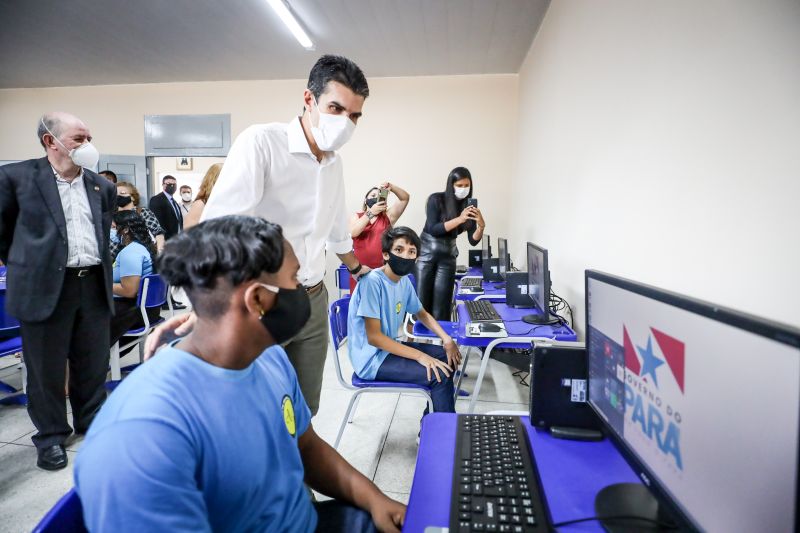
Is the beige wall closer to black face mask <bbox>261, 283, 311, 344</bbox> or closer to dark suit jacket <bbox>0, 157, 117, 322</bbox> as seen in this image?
dark suit jacket <bbox>0, 157, 117, 322</bbox>

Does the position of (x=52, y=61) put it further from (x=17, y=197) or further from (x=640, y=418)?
(x=640, y=418)

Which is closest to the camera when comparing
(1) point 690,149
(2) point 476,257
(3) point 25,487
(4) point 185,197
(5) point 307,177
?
(1) point 690,149

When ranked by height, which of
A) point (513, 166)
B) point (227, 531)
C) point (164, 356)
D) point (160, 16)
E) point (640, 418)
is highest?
point (160, 16)

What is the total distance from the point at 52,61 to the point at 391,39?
13.2ft

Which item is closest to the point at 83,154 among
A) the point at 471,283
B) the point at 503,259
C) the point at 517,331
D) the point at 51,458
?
the point at 51,458

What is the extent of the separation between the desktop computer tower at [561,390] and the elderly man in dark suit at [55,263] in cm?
215

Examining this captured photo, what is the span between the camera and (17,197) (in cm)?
185

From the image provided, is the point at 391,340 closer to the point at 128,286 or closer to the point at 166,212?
the point at 128,286

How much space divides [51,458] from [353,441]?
145cm

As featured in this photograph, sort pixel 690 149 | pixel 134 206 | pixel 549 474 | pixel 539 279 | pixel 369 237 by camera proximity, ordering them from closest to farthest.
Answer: pixel 549 474
pixel 690 149
pixel 539 279
pixel 369 237
pixel 134 206

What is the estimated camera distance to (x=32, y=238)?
73.2 inches

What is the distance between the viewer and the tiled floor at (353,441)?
1743mm

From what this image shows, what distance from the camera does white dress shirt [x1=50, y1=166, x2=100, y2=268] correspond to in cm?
195

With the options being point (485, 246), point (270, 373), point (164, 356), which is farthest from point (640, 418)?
point (485, 246)
